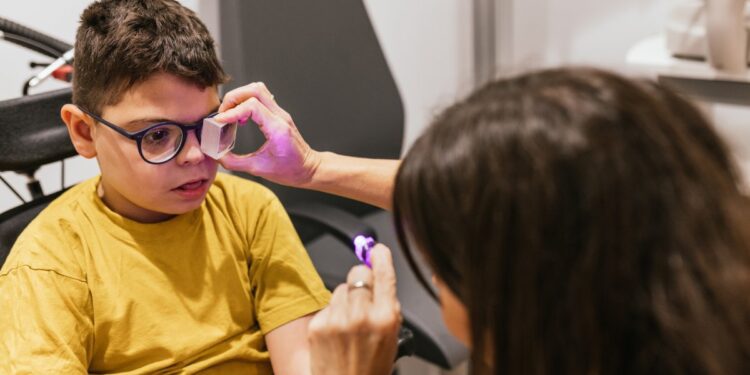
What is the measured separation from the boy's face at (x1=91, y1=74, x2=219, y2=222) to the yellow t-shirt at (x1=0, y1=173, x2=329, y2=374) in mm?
47

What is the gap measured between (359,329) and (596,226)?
34cm

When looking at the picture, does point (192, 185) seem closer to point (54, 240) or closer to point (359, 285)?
point (54, 240)

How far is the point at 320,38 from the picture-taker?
1848mm

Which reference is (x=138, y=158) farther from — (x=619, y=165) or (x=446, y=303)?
(x=619, y=165)

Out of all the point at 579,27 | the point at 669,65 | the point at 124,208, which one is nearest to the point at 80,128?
the point at 124,208

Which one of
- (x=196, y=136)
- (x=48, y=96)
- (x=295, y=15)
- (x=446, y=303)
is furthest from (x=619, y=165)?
(x=295, y=15)

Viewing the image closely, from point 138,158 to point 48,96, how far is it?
307 millimetres

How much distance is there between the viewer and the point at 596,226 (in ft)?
1.98

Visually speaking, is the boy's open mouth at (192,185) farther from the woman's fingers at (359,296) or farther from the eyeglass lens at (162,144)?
the woman's fingers at (359,296)

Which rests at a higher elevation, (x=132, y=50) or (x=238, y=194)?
(x=132, y=50)

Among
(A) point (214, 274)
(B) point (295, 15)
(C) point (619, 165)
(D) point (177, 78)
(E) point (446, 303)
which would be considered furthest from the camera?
(B) point (295, 15)

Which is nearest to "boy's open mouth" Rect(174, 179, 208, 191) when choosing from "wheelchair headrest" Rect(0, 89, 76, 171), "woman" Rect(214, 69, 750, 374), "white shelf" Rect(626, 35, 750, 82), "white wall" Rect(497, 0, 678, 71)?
"wheelchair headrest" Rect(0, 89, 76, 171)

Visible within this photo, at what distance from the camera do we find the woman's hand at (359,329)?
85cm

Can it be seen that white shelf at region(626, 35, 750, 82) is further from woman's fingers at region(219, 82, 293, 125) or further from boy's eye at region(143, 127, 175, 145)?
boy's eye at region(143, 127, 175, 145)
